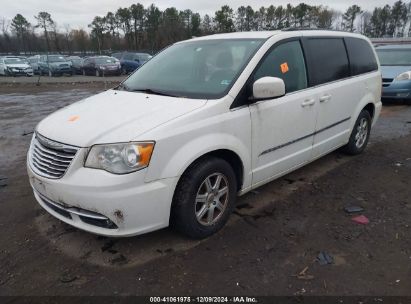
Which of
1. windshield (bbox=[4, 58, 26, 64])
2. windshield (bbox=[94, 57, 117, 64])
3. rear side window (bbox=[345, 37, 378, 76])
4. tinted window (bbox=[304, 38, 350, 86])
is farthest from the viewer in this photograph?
windshield (bbox=[4, 58, 26, 64])

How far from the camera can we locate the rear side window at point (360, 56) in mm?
5066

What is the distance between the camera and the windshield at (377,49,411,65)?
10820mm

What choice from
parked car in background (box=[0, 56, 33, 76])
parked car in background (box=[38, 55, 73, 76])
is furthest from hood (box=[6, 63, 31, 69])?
parked car in background (box=[38, 55, 73, 76])

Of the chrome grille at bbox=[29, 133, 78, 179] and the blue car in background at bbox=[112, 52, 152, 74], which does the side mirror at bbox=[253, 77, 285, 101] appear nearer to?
the chrome grille at bbox=[29, 133, 78, 179]

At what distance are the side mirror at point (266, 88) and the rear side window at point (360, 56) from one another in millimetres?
2175

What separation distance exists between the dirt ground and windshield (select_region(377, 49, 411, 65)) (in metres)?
7.51

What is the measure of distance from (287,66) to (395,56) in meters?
8.82

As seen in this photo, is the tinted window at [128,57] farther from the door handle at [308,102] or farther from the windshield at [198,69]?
the door handle at [308,102]

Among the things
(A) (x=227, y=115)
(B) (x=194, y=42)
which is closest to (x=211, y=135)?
(A) (x=227, y=115)

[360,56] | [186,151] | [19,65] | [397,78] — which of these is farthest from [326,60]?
[19,65]

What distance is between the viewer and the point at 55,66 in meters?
A: 27.5

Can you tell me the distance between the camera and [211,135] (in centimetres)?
317

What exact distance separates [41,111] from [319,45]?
8642 mm

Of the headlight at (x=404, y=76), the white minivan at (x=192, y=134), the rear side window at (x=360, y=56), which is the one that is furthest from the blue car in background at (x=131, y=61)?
the white minivan at (x=192, y=134)
